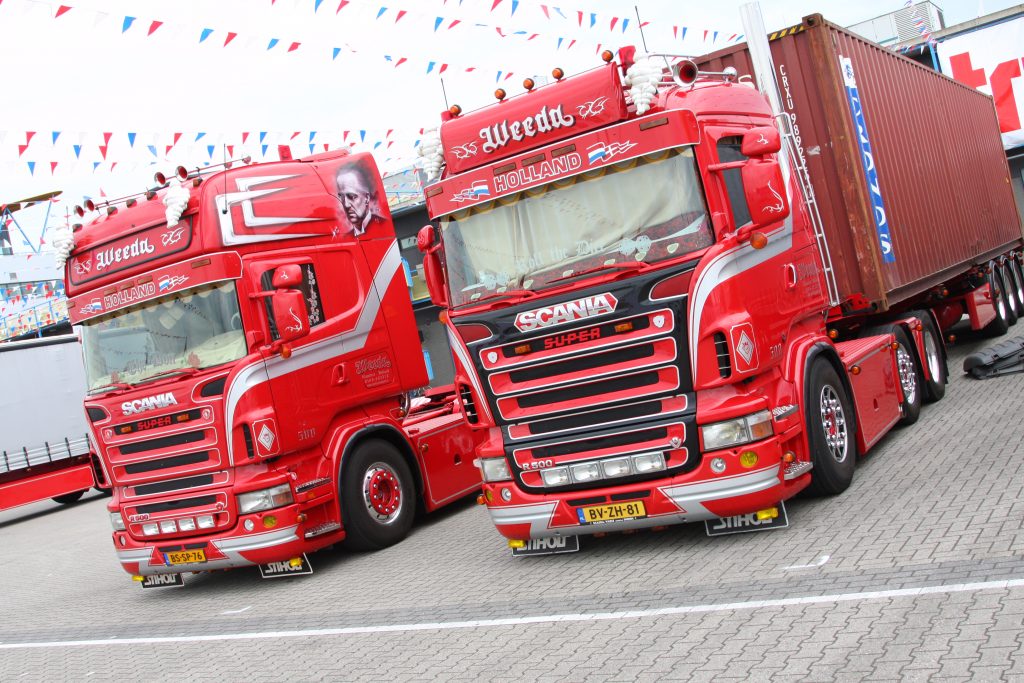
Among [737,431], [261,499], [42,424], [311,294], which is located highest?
[311,294]

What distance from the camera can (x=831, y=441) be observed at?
7914 millimetres

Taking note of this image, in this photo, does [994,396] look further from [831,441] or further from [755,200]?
[755,200]

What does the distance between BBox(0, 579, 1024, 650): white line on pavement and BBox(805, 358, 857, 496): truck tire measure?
1.98 m

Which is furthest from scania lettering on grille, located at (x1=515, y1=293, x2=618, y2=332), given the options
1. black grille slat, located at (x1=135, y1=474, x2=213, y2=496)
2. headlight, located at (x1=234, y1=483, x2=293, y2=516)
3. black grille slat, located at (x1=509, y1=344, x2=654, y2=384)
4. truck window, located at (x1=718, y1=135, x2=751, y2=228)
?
black grille slat, located at (x1=135, y1=474, x2=213, y2=496)

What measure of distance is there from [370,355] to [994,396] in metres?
6.49

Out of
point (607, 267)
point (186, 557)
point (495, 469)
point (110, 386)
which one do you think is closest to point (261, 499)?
point (186, 557)

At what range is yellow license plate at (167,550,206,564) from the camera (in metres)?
9.03

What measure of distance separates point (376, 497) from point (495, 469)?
2.55 meters

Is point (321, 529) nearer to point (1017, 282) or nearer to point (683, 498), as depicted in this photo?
point (683, 498)

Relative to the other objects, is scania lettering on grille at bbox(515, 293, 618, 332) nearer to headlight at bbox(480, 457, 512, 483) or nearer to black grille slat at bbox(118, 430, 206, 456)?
headlight at bbox(480, 457, 512, 483)

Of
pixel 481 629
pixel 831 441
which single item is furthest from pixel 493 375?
pixel 831 441

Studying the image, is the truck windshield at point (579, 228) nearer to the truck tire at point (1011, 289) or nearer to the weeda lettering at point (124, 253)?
the weeda lettering at point (124, 253)

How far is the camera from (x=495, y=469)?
775cm

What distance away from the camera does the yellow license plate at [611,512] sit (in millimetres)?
7137
